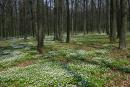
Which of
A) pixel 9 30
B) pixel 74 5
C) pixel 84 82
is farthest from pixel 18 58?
pixel 9 30

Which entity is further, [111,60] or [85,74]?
[111,60]

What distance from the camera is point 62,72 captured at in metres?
19.6

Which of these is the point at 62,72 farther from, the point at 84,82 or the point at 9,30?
the point at 9,30

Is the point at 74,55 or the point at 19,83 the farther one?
the point at 74,55

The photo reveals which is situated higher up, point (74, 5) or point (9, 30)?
point (74, 5)

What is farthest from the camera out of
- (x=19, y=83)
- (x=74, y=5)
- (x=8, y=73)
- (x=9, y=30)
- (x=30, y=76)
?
(x=9, y=30)

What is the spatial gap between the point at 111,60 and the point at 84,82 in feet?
27.1

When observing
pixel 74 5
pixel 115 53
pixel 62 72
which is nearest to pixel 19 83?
pixel 62 72

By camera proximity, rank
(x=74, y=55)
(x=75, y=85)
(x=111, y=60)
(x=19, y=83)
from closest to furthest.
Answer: (x=75, y=85) → (x=19, y=83) → (x=111, y=60) → (x=74, y=55)

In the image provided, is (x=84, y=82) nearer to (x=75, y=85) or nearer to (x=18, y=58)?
(x=75, y=85)

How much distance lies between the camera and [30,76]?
19406mm

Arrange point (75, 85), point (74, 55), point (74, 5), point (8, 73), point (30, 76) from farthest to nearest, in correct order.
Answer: point (74, 5) → point (74, 55) → point (8, 73) → point (30, 76) → point (75, 85)

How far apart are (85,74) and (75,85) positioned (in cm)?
274

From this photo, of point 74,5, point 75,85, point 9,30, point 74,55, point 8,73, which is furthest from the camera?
point 9,30
